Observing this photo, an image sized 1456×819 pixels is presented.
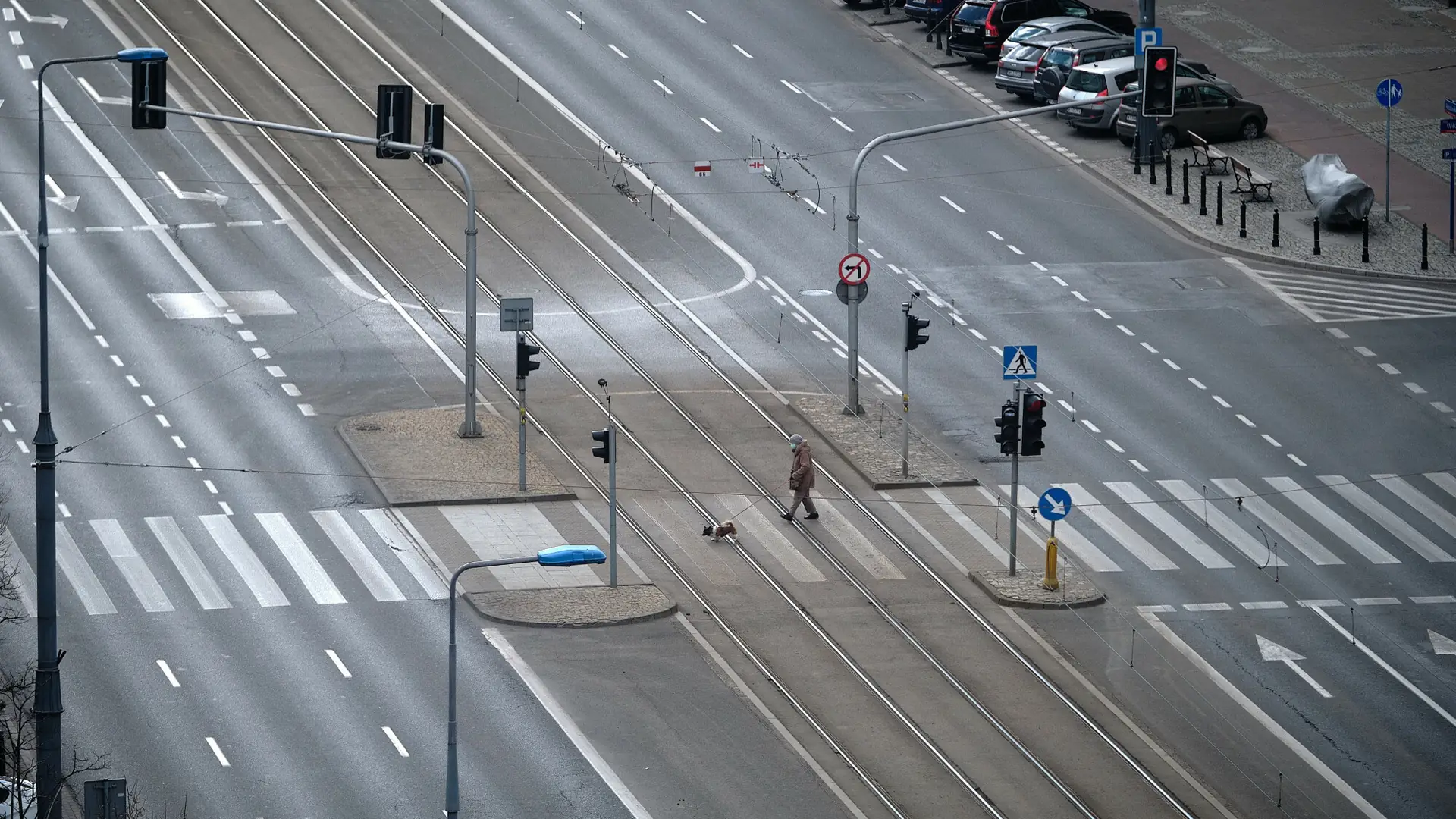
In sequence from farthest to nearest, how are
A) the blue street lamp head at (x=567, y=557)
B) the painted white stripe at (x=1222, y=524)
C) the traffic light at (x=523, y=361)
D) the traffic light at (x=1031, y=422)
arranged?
the traffic light at (x=523, y=361) → the painted white stripe at (x=1222, y=524) → the traffic light at (x=1031, y=422) → the blue street lamp head at (x=567, y=557)

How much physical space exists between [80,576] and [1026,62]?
1266 inches

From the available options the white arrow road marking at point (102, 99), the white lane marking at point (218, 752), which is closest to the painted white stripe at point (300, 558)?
the white lane marking at point (218, 752)

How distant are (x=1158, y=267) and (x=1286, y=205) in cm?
542

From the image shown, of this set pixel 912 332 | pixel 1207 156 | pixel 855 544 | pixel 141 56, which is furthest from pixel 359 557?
pixel 1207 156

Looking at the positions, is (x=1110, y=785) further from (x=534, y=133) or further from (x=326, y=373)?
(x=534, y=133)

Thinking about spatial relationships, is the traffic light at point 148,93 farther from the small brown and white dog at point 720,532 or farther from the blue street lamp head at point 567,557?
the blue street lamp head at point 567,557

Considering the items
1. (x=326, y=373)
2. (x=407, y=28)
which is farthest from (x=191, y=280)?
(x=407, y=28)

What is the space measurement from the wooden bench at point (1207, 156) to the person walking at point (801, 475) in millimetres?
21451

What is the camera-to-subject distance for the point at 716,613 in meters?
34.2

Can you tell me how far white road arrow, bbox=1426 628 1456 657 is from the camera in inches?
1334

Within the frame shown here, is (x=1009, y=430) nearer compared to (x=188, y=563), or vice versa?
(x=188, y=563)

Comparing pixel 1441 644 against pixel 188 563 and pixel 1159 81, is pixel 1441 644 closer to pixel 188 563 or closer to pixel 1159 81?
pixel 1159 81

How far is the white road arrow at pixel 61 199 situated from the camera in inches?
1965

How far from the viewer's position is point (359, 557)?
116 ft
